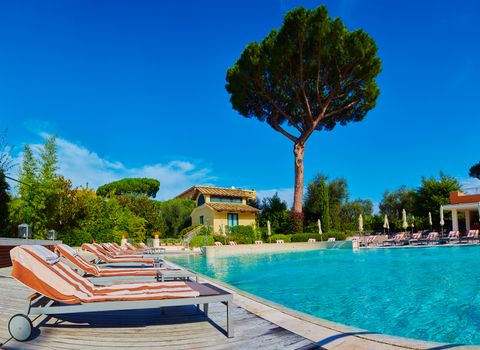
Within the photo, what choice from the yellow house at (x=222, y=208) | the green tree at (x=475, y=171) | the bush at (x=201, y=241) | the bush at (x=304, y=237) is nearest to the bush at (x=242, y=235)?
the yellow house at (x=222, y=208)

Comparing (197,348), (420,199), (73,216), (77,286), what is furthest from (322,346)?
(420,199)

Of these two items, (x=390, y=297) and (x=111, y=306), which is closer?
(x=111, y=306)

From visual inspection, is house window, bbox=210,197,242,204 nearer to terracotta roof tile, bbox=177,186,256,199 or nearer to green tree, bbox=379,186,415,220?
terracotta roof tile, bbox=177,186,256,199

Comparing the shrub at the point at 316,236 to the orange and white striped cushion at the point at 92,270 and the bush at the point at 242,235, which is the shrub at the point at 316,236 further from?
the orange and white striped cushion at the point at 92,270

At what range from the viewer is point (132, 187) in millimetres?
42250

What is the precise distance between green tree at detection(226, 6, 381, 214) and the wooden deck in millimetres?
24368

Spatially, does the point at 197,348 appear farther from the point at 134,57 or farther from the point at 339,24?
the point at 339,24

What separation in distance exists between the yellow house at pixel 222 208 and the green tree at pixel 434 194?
1367 centimetres

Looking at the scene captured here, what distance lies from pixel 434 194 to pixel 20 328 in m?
32.2

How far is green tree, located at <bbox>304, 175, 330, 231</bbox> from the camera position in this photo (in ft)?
95.2

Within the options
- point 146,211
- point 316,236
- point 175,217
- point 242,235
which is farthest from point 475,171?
point 146,211

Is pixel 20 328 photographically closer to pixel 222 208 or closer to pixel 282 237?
pixel 282 237

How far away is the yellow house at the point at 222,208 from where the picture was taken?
2986 cm

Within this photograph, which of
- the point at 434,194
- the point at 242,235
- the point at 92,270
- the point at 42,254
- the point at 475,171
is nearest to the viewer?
the point at 42,254
